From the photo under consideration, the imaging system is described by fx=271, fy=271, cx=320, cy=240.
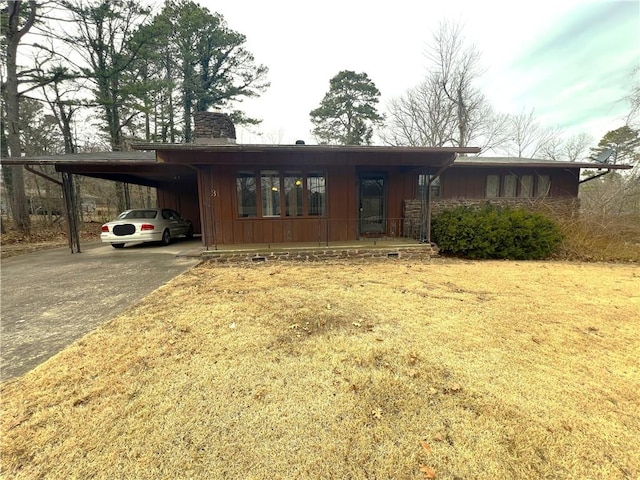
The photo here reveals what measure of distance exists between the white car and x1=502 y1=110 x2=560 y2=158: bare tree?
2252 centimetres

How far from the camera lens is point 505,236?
7.32 m

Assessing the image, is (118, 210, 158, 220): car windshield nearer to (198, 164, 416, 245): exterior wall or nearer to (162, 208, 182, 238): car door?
(162, 208, 182, 238): car door

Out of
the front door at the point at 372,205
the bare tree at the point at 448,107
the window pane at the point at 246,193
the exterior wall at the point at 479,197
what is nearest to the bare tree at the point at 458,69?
the bare tree at the point at 448,107

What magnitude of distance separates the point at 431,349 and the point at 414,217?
23.3ft

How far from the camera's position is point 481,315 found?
11.6 ft

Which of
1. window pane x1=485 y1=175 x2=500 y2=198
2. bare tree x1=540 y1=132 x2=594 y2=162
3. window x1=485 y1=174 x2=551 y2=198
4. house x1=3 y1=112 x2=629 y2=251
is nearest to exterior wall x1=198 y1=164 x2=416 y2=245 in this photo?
house x1=3 y1=112 x2=629 y2=251

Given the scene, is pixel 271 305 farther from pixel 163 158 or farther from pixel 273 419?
pixel 163 158

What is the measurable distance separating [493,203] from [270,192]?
26.8ft

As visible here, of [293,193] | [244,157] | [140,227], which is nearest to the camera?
[244,157]

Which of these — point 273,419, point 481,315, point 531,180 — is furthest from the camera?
point 531,180

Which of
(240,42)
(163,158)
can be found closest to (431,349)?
(163,158)

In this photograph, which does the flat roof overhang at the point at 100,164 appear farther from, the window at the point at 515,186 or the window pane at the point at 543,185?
the window pane at the point at 543,185

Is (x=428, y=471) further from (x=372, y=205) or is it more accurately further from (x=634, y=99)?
(x=634, y=99)

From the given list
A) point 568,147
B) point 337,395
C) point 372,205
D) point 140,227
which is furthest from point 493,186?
point 568,147
